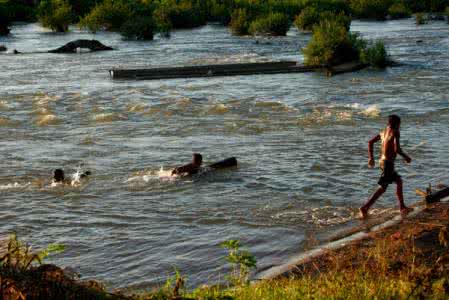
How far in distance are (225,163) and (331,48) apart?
58.6 feet

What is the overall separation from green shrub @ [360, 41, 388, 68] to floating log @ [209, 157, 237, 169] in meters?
17.0

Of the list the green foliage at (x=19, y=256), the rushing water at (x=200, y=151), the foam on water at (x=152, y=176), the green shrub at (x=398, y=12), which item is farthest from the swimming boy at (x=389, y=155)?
the green shrub at (x=398, y=12)

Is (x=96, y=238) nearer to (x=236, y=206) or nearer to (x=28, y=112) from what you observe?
(x=236, y=206)

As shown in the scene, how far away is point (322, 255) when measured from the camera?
8.00 metres

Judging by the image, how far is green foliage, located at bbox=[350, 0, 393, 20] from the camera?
64.6m

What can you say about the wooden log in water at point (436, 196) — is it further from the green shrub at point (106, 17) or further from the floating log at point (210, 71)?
the green shrub at point (106, 17)

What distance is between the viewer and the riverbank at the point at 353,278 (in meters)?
5.63

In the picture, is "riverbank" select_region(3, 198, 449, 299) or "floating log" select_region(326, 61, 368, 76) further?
"floating log" select_region(326, 61, 368, 76)

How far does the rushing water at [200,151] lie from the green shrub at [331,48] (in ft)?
6.83

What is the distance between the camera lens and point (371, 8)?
64938mm

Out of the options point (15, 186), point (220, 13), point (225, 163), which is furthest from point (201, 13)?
point (15, 186)

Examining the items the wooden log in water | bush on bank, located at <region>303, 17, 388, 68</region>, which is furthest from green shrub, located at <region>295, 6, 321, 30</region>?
the wooden log in water

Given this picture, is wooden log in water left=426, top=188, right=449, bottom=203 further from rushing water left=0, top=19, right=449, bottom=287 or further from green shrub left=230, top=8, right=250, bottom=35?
green shrub left=230, top=8, right=250, bottom=35

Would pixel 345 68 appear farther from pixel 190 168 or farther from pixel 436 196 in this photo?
pixel 436 196
